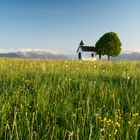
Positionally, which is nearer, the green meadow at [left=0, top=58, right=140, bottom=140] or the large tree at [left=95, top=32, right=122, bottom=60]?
the green meadow at [left=0, top=58, right=140, bottom=140]

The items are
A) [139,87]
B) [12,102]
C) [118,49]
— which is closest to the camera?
[12,102]

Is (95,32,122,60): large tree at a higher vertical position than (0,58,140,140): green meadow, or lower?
higher

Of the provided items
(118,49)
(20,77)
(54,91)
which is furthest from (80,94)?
(118,49)

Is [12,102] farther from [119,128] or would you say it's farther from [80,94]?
[119,128]

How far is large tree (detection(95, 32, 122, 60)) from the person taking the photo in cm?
9311

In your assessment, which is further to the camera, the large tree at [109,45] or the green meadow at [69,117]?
the large tree at [109,45]

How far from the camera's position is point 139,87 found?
6.12 m

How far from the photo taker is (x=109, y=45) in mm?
92562

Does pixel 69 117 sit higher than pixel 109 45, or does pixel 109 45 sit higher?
pixel 109 45

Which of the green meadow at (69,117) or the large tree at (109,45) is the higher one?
the large tree at (109,45)

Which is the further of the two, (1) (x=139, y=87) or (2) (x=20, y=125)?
(1) (x=139, y=87)

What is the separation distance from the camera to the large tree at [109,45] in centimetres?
9311

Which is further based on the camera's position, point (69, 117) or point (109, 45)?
point (109, 45)

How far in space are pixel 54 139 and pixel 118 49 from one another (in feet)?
302
